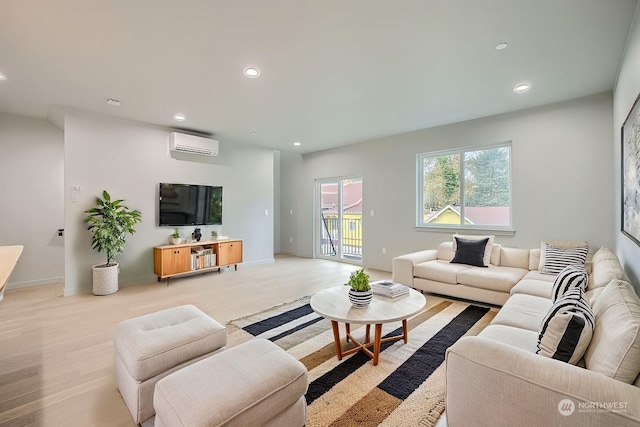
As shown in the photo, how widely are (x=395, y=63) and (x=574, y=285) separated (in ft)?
7.50

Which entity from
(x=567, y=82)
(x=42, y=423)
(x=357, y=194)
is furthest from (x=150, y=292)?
(x=567, y=82)

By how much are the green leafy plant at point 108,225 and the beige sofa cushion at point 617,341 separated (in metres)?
4.82

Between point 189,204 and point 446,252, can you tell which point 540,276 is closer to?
point 446,252

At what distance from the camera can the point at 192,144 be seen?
15.8 feet

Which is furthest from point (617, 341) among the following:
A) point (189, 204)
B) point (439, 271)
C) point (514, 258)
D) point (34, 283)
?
point (34, 283)

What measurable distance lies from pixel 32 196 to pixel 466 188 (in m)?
6.75

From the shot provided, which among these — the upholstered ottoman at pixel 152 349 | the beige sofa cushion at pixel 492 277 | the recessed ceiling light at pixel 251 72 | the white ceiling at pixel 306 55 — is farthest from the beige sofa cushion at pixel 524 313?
the recessed ceiling light at pixel 251 72

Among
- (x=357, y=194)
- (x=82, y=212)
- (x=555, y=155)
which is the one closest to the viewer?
(x=555, y=155)

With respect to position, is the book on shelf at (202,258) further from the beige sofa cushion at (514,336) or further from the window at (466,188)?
the beige sofa cushion at (514,336)

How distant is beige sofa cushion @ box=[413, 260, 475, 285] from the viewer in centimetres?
356

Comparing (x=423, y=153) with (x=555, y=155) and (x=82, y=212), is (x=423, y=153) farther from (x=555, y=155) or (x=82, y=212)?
(x=82, y=212)

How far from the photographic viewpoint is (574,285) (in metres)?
1.93

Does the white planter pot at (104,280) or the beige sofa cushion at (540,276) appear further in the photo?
the white planter pot at (104,280)

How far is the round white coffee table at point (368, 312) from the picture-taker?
202 cm
